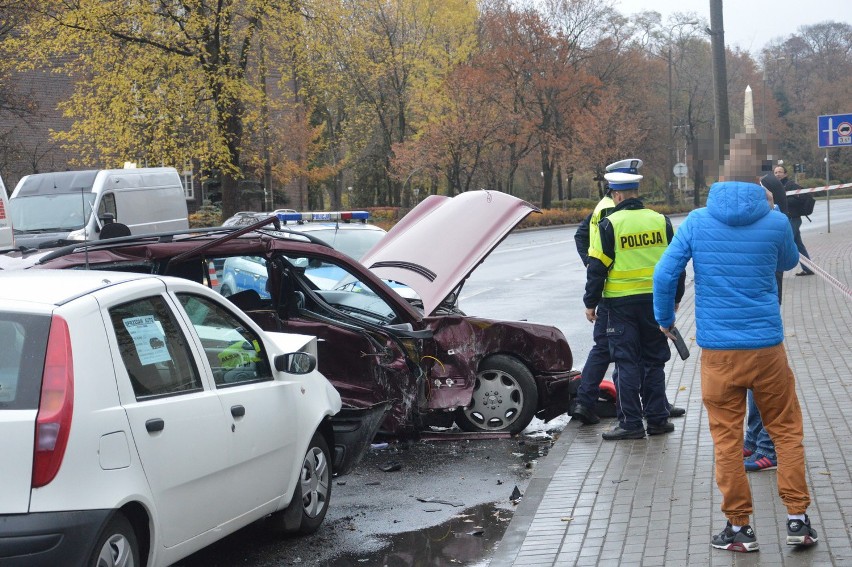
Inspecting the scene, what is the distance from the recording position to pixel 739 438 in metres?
5.16

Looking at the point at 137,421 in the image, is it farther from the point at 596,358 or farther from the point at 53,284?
the point at 596,358

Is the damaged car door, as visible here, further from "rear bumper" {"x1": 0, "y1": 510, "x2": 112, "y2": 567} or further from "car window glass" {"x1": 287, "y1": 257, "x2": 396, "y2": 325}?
"rear bumper" {"x1": 0, "y1": 510, "x2": 112, "y2": 567}

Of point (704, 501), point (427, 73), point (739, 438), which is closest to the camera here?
point (739, 438)

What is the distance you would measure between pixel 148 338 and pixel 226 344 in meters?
0.82

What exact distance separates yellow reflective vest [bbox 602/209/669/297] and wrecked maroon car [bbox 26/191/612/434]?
114 cm

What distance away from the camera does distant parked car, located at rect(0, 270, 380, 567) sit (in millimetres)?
4066

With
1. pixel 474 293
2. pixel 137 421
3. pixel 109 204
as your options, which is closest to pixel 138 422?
pixel 137 421

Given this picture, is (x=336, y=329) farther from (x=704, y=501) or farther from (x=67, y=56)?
(x=67, y=56)

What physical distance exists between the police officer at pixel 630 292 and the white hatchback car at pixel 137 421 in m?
2.59

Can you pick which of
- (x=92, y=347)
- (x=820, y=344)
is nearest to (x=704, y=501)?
(x=92, y=347)

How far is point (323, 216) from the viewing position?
14.6 m

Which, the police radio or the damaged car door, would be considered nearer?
the police radio

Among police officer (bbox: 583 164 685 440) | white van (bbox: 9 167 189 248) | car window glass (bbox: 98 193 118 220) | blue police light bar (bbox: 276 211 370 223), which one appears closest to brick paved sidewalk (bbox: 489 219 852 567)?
police officer (bbox: 583 164 685 440)

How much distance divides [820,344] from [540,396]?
4.67m
